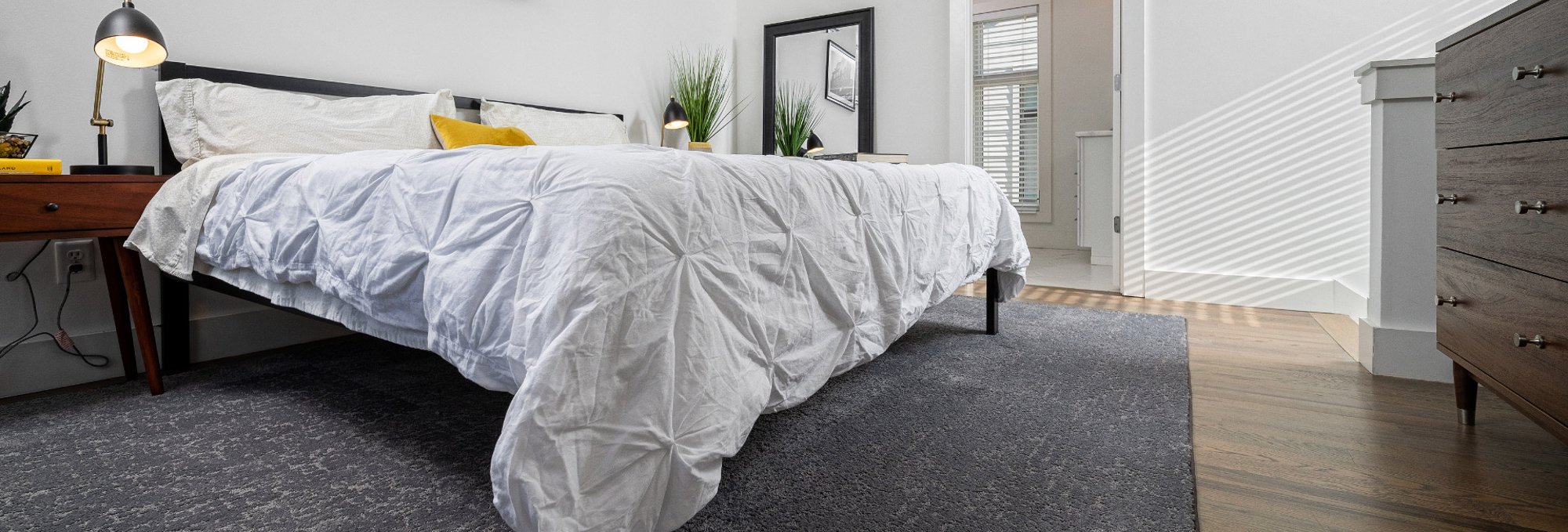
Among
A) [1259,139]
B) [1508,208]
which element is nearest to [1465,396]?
[1508,208]

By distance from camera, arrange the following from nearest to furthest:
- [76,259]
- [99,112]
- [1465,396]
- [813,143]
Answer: [1465,396] → [99,112] → [76,259] → [813,143]

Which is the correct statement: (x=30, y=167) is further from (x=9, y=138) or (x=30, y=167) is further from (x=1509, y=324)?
(x=1509, y=324)

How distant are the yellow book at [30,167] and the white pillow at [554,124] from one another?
4.23 feet

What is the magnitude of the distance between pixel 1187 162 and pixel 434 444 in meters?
3.14

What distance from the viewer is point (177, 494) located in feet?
3.78

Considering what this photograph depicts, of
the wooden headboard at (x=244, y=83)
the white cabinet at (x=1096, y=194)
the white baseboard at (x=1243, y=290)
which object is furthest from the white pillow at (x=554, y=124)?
the white cabinet at (x=1096, y=194)

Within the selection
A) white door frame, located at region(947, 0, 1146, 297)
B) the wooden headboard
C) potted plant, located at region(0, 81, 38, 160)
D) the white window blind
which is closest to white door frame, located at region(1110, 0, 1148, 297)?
white door frame, located at region(947, 0, 1146, 297)

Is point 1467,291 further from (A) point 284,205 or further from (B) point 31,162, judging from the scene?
(B) point 31,162

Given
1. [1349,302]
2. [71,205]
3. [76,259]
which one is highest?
[71,205]

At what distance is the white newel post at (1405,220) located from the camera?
1830 millimetres

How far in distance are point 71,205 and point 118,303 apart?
414 mm

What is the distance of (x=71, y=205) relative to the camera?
4.99 feet

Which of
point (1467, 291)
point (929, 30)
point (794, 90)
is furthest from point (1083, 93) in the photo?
point (1467, 291)

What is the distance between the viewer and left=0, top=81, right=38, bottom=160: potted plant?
1.59 meters
